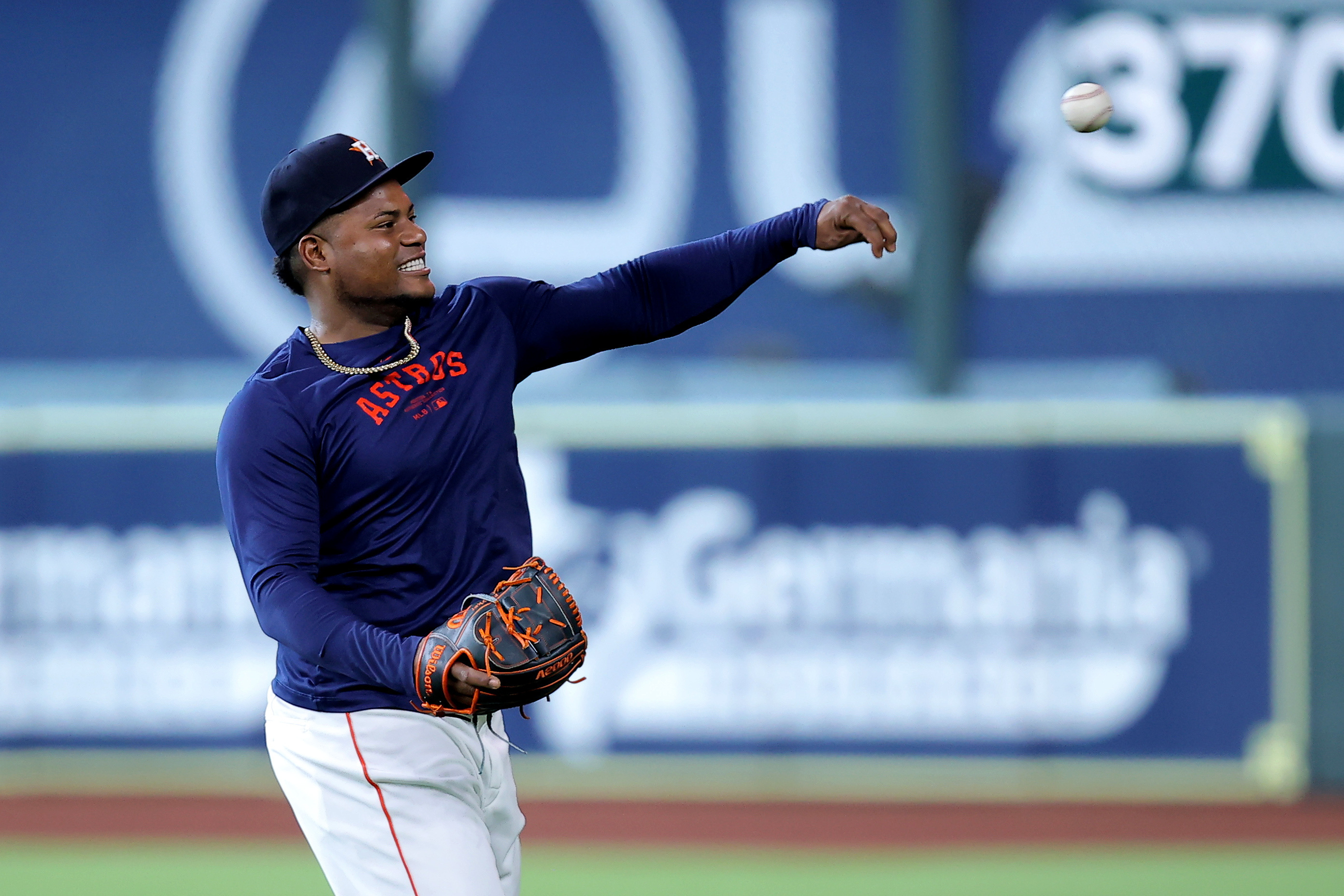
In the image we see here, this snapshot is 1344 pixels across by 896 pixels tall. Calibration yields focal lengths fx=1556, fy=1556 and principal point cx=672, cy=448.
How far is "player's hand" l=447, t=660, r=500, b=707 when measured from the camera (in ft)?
8.30

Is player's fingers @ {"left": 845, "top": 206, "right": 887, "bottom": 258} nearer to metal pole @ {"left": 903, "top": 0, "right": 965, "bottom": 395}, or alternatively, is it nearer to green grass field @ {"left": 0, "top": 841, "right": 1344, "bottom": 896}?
green grass field @ {"left": 0, "top": 841, "right": 1344, "bottom": 896}

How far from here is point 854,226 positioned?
9.56 feet

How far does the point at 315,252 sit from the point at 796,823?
4194 mm

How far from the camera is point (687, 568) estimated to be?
6.94m

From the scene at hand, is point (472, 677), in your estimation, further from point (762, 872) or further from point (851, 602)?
point (851, 602)

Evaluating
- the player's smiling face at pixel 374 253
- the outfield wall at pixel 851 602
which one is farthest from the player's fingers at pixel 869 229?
the outfield wall at pixel 851 602

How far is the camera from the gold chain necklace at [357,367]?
9.17 ft

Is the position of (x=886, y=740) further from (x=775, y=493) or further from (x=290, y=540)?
(x=290, y=540)

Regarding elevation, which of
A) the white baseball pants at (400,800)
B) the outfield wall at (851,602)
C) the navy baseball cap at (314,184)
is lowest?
the outfield wall at (851,602)

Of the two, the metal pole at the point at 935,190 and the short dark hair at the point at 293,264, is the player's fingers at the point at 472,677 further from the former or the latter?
the metal pole at the point at 935,190

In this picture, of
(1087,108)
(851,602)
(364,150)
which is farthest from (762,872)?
(364,150)

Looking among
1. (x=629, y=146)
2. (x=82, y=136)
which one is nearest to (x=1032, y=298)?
(x=629, y=146)

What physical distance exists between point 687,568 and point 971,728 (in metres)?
1.42

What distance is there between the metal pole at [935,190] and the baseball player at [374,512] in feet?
15.3
